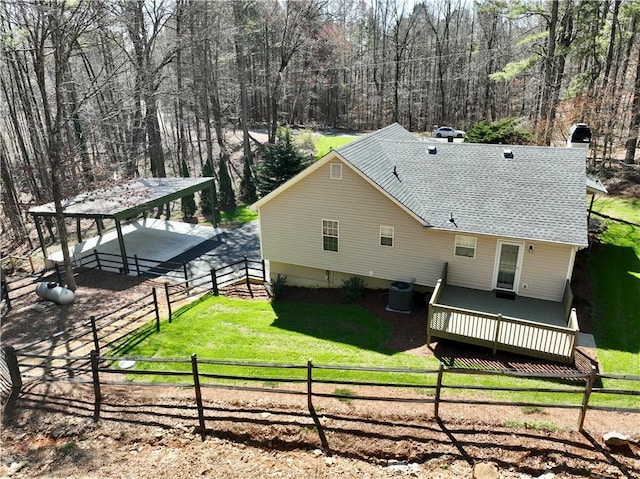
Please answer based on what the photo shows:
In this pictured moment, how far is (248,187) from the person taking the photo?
102 ft

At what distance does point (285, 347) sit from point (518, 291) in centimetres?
741

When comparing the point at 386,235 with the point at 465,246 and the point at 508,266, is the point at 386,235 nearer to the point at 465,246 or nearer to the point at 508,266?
the point at 465,246

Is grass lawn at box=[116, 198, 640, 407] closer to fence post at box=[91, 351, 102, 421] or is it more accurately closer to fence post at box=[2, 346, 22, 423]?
fence post at box=[91, 351, 102, 421]

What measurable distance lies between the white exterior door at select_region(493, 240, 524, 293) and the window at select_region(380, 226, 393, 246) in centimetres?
338

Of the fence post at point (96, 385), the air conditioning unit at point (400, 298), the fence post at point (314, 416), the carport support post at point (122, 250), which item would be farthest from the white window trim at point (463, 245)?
the carport support post at point (122, 250)

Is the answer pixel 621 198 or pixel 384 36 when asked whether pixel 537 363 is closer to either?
pixel 621 198

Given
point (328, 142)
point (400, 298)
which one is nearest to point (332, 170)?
point (400, 298)

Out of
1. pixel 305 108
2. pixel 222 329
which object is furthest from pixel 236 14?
pixel 222 329

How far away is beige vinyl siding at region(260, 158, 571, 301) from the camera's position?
13.5m

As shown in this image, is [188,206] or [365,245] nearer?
[365,245]

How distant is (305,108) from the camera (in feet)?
183

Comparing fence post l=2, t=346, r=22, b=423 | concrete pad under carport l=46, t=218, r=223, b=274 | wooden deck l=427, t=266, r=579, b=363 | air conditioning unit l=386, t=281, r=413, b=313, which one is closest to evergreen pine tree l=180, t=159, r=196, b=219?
concrete pad under carport l=46, t=218, r=223, b=274

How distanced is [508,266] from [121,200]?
676 inches

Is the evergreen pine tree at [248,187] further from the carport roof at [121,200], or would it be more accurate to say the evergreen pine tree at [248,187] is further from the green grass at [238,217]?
the carport roof at [121,200]
